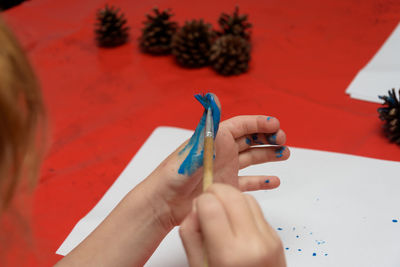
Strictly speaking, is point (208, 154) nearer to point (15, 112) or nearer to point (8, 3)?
point (15, 112)

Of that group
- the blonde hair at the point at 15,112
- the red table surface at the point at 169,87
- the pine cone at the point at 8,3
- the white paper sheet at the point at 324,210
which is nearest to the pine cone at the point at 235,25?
the red table surface at the point at 169,87

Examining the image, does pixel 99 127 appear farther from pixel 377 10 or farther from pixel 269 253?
pixel 377 10

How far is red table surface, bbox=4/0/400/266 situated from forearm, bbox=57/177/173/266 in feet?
0.28

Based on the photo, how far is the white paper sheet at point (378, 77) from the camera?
898mm

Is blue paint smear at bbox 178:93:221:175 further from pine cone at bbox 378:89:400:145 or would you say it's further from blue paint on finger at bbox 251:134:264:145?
pine cone at bbox 378:89:400:145

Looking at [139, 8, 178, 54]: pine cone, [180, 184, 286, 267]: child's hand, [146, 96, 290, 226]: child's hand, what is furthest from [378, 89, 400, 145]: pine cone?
[139, 8, 178, 54]: pine cone

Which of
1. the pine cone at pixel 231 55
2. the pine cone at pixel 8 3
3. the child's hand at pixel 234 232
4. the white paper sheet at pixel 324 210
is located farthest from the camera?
the pine cone at pixel 8 3

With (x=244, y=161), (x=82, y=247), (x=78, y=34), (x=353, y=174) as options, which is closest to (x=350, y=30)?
(x=353, y=174)

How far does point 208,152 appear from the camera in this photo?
0.51 metres

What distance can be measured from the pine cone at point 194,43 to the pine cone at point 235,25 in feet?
0.19

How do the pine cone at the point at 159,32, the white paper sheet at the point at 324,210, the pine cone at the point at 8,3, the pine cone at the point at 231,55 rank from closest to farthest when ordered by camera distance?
the white paper sheet at the point at 324,210 < the pine cone at the point at 231,55 < the pine cone at the point at 159,32 < the pine cone at the point at 8,3

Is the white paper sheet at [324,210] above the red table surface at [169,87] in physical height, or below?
below

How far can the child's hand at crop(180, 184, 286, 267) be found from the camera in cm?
37

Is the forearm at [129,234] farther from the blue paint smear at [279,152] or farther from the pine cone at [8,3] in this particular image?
the pine cone at [8,3]
